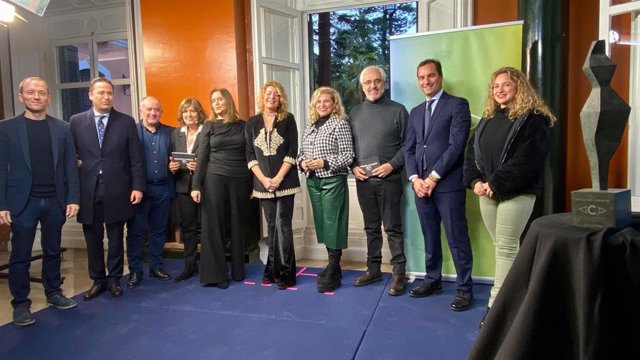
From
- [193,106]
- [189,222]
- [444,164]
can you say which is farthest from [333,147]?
[189,222]

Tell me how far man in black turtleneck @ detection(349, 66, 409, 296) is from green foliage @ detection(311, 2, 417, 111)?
130 cm

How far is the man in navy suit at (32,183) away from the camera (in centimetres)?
281

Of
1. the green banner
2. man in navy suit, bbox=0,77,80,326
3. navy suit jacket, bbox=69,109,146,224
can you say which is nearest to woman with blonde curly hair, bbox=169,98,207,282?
navy suit jacket, bbox=69,109,146,224

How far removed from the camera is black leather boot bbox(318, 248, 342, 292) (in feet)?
10.8

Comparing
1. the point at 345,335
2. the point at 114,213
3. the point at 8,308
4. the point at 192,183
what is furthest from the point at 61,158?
the point at 345,335

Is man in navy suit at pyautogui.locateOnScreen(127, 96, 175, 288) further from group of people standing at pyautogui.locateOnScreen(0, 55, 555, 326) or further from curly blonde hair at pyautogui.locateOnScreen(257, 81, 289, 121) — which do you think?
curly blonde hair at pyautogui.locateOnScreen(257, 81, 289, 121)

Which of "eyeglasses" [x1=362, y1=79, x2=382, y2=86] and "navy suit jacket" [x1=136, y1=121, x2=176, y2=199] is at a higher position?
"eyeglasses" [x1=362, y1=79, x2=382, y2=86]

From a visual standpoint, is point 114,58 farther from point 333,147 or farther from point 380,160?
point 380,160

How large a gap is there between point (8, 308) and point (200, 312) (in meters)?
1.48

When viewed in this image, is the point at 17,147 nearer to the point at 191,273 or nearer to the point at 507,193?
the point at 191,273

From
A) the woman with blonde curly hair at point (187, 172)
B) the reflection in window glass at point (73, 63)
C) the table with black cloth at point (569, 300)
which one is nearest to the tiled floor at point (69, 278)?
the woman with blonde curly hair at point (187, 172)

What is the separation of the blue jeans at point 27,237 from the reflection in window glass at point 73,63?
9.39 ft

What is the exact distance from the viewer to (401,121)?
124 inches

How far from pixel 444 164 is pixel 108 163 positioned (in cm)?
235
